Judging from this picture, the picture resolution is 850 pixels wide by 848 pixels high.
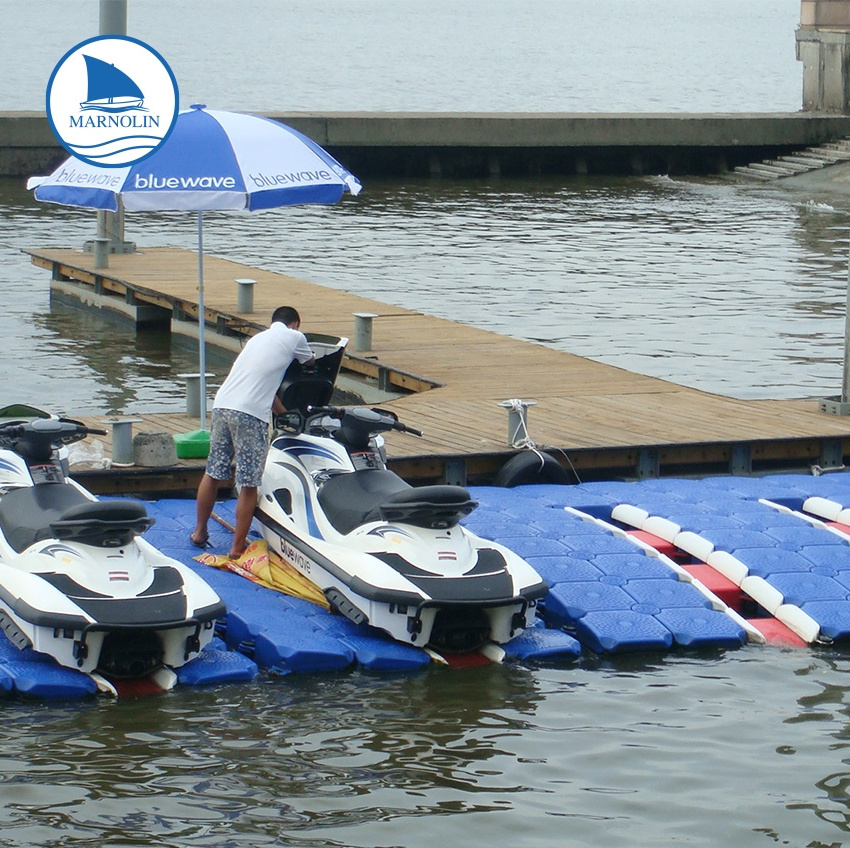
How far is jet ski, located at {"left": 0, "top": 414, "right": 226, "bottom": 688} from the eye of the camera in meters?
8.05

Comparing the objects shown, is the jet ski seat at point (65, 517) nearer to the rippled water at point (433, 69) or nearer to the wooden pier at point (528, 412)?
the wooden pier at point (528, 412)

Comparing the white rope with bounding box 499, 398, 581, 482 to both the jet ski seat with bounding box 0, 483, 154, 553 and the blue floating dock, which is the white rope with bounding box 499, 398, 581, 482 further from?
the jet ski seat with bounding box 0, 483, 154, 553

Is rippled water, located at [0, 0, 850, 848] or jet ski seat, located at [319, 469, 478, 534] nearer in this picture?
rippled water, located at [0, 0, 850, 848]

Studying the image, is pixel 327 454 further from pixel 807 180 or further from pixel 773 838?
pixel 807 180

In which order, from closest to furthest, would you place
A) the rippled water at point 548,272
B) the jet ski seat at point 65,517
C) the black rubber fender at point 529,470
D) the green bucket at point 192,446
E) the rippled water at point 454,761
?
the rippled water at point 454,761 → the jet ski seat at point 65,517 → the green bucket at point 192,446 → the black rubber fender at point 529,470 → the rippled water at point 548,272

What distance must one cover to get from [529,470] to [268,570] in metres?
2.83

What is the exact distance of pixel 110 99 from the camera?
12.2m

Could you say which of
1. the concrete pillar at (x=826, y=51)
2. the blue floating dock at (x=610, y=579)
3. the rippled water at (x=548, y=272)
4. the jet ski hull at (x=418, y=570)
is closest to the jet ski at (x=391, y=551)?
the jet ski hull at (x=418, y=570)

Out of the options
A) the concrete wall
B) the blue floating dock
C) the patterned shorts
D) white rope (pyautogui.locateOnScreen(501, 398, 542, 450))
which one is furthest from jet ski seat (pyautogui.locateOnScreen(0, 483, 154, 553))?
the concrete wall

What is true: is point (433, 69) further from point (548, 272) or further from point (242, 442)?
point (242, 442)

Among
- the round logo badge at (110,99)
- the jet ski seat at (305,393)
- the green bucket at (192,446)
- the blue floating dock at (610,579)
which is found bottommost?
the blue floating dock at (610,579)

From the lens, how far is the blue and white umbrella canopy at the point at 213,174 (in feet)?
36.5

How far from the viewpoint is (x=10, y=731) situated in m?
7.71

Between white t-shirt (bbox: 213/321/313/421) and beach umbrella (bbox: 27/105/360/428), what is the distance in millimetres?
1807
